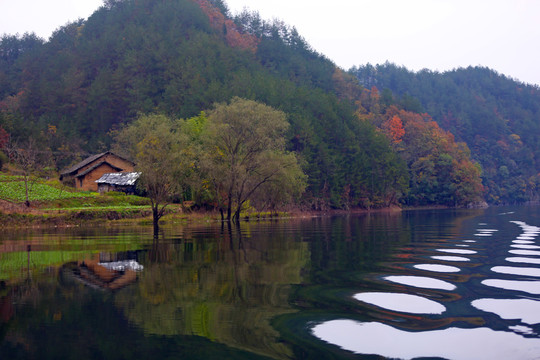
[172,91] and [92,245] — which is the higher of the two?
[172,91]

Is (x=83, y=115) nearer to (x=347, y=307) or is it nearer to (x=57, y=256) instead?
(x=57, y=256)

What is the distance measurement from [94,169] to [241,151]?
112 feet

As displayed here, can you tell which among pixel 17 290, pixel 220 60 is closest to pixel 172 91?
pixel 220 60

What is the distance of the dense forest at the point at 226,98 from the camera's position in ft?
349

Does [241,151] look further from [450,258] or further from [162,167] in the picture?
[450,258]

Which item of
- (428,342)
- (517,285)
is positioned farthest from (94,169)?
(428,342)

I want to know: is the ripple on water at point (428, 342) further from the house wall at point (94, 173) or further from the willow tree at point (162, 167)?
the house wall at point (94, 173)

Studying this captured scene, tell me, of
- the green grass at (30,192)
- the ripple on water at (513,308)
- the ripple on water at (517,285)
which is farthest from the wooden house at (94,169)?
the ripple on water at (513,308)

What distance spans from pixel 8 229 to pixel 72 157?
6706 cm

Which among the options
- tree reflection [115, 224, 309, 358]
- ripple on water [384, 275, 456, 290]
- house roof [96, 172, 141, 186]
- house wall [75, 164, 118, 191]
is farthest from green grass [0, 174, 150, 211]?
ripple on water [384, 275, 456, 290]

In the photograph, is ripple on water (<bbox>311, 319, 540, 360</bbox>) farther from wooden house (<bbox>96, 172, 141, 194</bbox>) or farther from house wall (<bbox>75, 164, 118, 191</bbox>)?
house wall (<bbox>75, 164, 118, 191</bbox>)

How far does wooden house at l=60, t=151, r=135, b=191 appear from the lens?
8506 centimetres

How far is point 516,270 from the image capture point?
1836 cm

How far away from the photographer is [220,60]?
13200 centimetres
